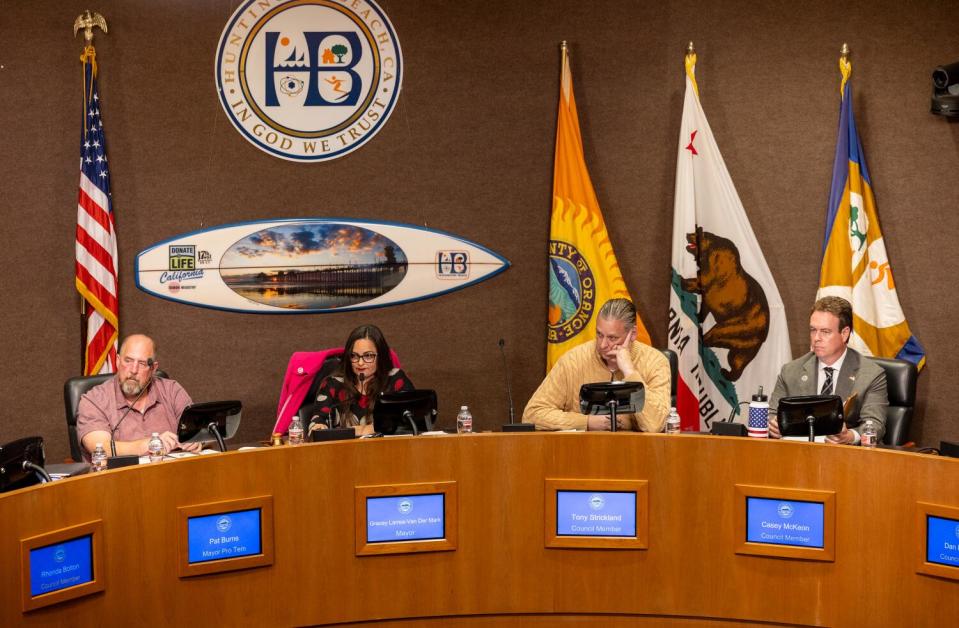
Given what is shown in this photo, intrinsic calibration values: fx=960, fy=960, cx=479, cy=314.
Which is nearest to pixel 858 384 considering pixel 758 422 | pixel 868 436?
pixel 868 436

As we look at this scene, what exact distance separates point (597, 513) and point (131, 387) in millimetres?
1920

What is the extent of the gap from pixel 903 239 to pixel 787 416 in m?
2.42

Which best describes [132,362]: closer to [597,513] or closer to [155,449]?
[155,449]

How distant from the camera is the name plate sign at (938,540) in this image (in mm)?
2850

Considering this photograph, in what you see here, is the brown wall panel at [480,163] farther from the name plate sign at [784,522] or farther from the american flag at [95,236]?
the name plate sign at [784,522]

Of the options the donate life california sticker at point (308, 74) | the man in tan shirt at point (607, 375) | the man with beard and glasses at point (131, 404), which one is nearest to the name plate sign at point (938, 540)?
the man in tan shirt at point (607, 375)

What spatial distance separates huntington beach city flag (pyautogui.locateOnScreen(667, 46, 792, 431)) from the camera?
16.7 feet

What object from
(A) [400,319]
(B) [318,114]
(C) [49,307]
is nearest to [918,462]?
(A) [400,319]

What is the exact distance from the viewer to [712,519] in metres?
3.20

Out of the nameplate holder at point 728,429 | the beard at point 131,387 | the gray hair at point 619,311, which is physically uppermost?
the gray hair at point 619,311

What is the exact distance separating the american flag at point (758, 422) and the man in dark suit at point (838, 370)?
1.90ft

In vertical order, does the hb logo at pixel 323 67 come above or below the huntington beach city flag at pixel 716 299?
above

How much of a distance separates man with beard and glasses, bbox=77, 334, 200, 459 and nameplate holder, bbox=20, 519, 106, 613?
1023mm

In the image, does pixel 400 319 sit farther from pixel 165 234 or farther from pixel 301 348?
pixel 165 234
